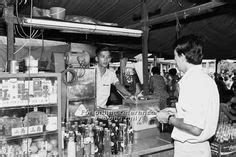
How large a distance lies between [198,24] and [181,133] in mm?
3982

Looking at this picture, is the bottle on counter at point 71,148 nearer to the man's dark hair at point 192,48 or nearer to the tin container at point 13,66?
the tin container at point 13,66

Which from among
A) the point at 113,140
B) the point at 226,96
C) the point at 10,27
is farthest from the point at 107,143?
the point at 226,96

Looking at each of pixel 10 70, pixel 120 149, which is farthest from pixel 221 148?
pixel 10 70

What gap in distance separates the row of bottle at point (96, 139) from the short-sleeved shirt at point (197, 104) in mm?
650

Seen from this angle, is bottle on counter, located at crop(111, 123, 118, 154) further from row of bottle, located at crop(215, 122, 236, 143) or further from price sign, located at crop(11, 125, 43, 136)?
row of bottle, located at crop(215, 122, 236, 143)

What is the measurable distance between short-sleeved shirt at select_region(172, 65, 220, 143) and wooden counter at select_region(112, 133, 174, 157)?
514 millimetres

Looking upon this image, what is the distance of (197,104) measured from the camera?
1.77m

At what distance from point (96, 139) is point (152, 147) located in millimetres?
676

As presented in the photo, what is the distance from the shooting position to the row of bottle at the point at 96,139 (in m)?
2.12

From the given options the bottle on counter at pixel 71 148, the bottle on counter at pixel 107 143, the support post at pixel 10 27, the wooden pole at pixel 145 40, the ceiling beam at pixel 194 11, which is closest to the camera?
the bottle on counter at pixel 71 148

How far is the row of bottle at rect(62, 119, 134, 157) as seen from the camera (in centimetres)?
212

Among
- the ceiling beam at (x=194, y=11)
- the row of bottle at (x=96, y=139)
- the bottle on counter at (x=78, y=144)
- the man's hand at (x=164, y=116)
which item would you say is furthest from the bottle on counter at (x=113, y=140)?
the ceiling beam at (x=194, y=11)

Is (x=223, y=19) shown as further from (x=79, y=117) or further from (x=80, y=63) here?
(x=79, y=117)

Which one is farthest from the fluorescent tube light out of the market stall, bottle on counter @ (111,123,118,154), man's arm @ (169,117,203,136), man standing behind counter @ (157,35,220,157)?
man's arm @ (169,117,203,136)
